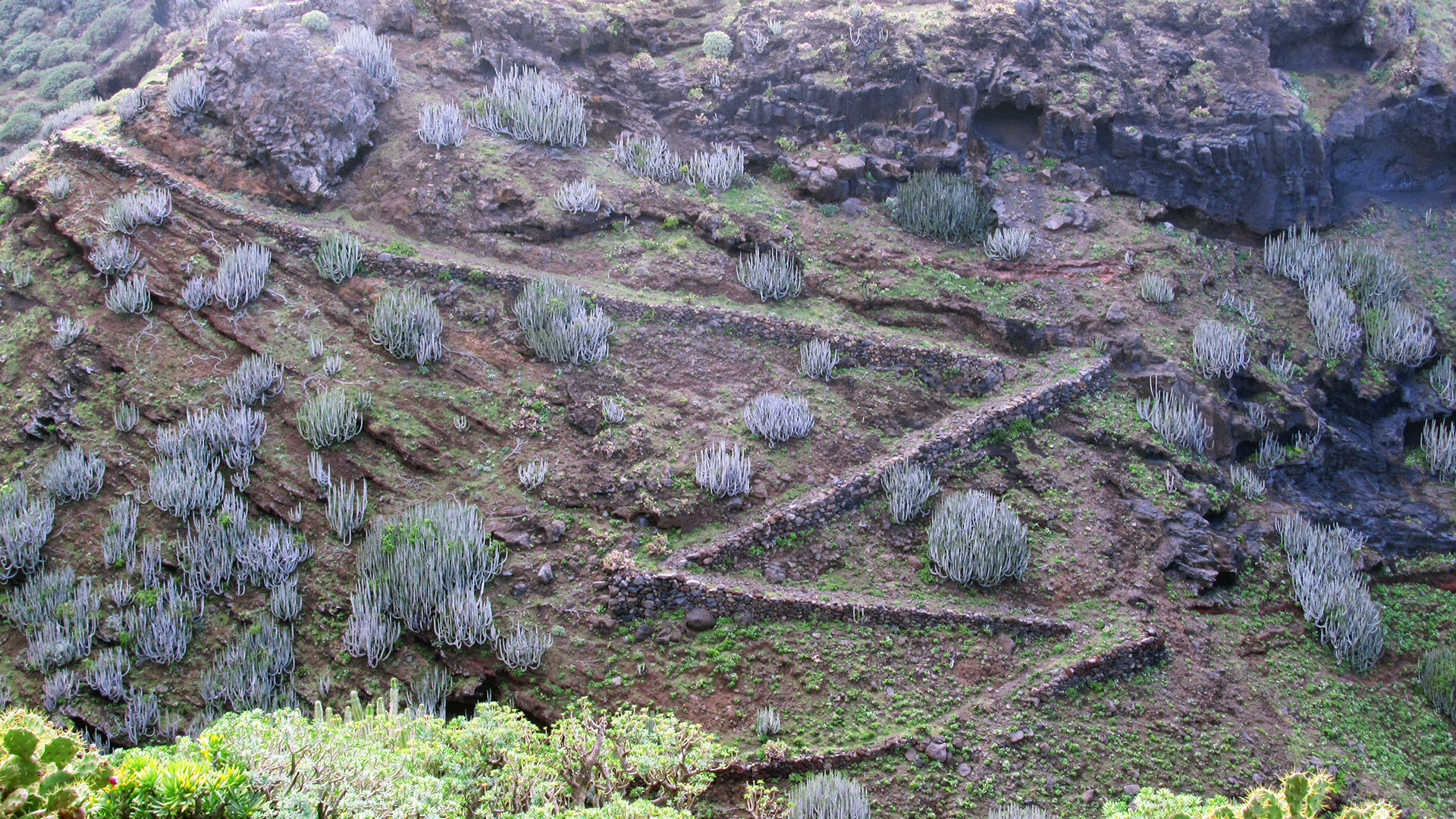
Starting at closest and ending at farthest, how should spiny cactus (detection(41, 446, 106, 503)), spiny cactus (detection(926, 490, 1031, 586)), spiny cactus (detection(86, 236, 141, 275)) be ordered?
1. spiny cactus (detection(926, 490, 1031, 586))
2. spiny cactus (detection(41, 446, 106, 503))
3. spiny cactus (detection(86, 236, 141, 275))

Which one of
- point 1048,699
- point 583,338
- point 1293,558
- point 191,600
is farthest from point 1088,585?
point 191,600

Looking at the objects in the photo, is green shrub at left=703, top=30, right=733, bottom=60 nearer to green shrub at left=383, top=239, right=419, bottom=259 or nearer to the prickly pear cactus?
green shrub at left=383, top=239, right=419, bottom=259

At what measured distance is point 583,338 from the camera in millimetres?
13539

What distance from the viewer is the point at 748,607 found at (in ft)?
36.2

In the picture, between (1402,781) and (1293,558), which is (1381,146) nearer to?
(1293,558)

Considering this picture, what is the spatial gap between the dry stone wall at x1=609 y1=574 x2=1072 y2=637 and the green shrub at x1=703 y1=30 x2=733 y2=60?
1201cm

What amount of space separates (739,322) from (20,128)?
1618cm

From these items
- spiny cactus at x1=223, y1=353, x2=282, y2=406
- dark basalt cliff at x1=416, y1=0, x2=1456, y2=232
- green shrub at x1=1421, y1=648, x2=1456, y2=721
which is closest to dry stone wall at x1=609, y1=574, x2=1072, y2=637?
green shrub at x1=1421, y1=648, x2=1456, y2=721

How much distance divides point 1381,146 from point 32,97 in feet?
91.3

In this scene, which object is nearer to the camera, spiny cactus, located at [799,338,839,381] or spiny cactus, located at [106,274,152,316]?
spiny cactus, located at [106,274,152,316]

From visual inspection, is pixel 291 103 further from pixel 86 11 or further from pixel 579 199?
pixel 86 11

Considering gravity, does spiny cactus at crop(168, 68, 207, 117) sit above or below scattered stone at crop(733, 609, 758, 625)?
above

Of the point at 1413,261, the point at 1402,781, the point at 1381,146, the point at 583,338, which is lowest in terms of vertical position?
the point at 1402,781

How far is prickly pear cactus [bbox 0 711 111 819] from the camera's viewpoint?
4914mm
